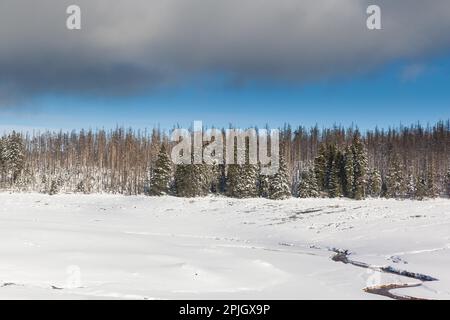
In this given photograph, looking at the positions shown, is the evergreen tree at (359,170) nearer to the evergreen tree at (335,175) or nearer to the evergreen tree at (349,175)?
the evergreen tree at (349,175)

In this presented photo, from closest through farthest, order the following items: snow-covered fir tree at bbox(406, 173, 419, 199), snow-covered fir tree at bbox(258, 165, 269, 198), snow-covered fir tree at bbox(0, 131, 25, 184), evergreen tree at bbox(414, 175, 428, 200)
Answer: snow-covered fir tree at bbox(258, 165, 269, 198) → evergreen tree at bbox(414, 175, 428, 200) → snow-covered fir tree at bbox(406, 173, 419, 199) → snow-covered fir tree at bbox(0, 131, 25, 184)

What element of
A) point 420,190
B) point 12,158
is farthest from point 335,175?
point 12,158

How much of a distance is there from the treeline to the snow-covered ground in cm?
3082

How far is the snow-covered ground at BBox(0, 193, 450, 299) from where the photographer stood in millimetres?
17484

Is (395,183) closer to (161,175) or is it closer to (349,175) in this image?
(349,175)

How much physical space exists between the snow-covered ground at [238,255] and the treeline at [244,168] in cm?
3082

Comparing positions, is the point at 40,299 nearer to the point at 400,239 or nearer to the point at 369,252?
the point at 369,252

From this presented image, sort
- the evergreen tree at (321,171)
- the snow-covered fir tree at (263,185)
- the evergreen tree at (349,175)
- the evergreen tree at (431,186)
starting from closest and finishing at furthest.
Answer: the snow-covered fir tree at (263,185) → the evergreen tree at (349,175) → the evergreen tree at (321,171) → the evergreen tree at (431,186)

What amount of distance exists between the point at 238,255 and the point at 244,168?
58.4m

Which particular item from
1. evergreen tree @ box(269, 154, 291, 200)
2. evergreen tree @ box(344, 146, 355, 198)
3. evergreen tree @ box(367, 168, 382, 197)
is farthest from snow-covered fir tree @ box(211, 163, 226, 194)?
evergreen tree @ box(367, 168, 382, 197)

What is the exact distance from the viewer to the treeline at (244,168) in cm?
8475

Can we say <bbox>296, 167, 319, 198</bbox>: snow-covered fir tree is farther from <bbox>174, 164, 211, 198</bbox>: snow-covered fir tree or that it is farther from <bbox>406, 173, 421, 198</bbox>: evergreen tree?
<bbox>406, 173, 421, 198</bbox>: evergreen tree

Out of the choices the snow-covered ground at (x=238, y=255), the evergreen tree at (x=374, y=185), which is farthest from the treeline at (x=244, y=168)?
the snow-covered ground at (x=238, y=255)

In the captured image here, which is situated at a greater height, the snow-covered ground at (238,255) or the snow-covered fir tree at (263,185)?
the snow-covered fir tree at (263,185)
